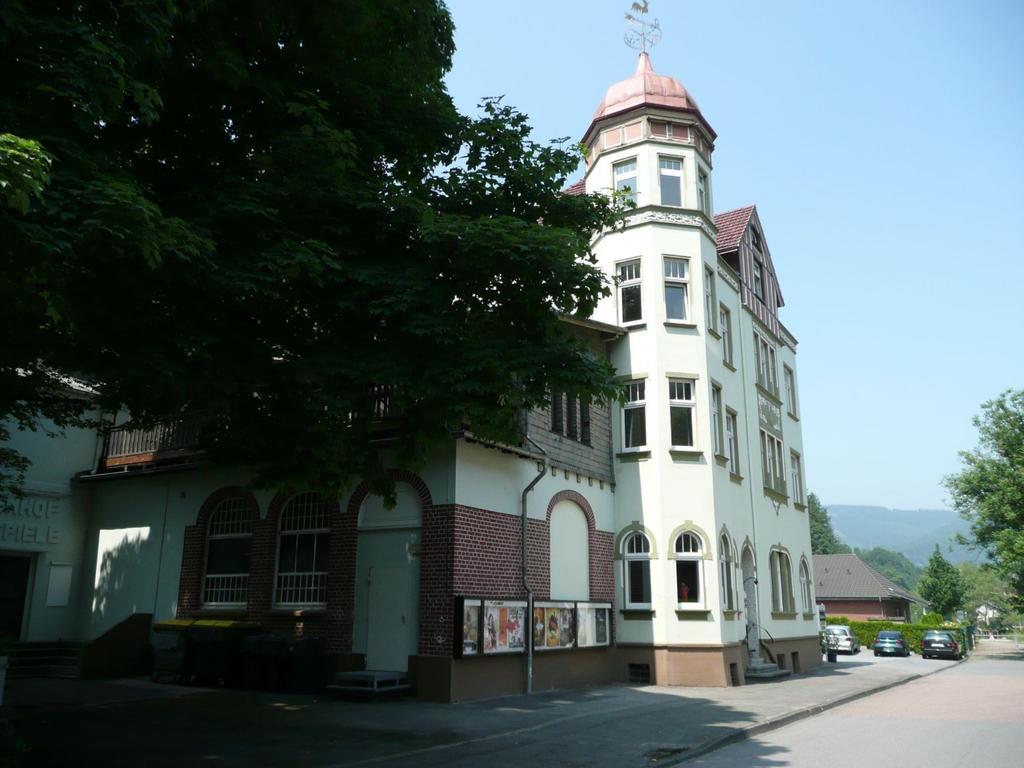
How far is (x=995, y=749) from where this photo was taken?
11.5 m

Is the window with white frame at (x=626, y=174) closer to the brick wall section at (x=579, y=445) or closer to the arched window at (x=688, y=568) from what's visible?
the brick wall section at (x=579, y=445)

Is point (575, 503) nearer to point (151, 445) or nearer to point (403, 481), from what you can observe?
point (403, 481)

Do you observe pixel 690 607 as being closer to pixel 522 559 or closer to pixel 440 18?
pixel 522 559

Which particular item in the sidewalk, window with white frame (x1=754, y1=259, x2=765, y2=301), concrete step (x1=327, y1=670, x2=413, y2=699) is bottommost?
the sidewalk

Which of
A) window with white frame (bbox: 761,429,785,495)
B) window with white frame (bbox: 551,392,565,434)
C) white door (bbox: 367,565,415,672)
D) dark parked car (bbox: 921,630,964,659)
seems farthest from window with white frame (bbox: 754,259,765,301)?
dark parked car (bbox: 921,630,964,659)

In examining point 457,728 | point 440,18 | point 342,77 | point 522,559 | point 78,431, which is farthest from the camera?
point 78,431

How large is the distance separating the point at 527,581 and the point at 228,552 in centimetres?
698

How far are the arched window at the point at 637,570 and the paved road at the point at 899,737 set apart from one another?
5.29m

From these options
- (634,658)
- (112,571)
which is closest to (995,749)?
(634,658)

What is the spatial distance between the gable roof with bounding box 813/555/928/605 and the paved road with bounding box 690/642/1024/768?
160 feet

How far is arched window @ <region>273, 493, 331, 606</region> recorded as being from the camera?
17391 millimetres

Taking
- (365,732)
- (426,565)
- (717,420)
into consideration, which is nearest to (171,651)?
(426,565)

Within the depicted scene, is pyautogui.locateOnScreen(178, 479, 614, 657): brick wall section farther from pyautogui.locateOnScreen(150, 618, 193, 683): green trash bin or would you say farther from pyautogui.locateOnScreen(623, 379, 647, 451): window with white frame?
pyautogui.locateOnScreen(623, 379, 647, 451): window with white frame

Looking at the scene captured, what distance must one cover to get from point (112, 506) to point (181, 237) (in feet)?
51.8
